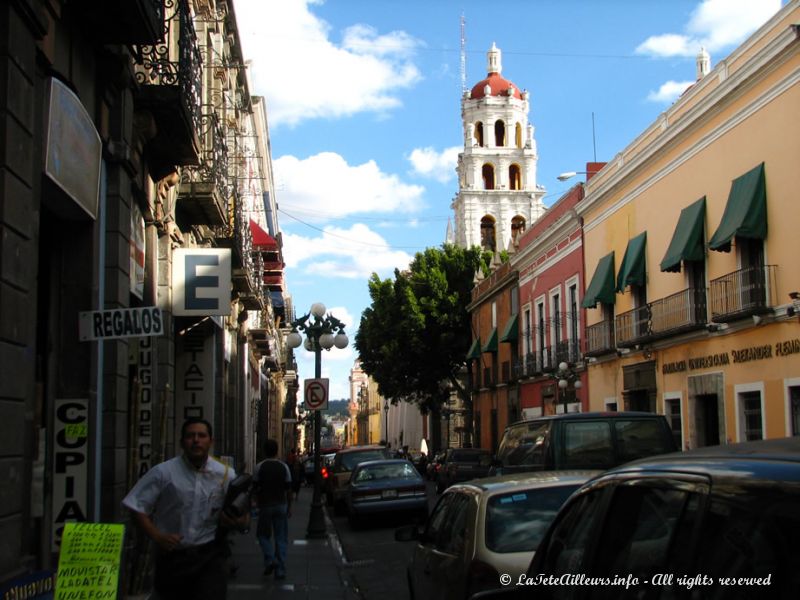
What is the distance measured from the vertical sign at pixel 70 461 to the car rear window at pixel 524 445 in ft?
21.2

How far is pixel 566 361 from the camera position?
33.8 m

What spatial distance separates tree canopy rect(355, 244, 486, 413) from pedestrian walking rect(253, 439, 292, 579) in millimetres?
36187

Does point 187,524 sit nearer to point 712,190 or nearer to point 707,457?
point 707,457

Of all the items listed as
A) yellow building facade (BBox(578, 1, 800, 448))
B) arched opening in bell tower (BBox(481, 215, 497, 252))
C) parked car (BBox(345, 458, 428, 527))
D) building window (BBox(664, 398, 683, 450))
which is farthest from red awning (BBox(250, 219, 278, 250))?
arched opening in bell tower (BBox(481, 215, 497, 252))

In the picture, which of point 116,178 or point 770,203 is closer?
point 116,178

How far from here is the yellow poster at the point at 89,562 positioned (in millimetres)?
5684

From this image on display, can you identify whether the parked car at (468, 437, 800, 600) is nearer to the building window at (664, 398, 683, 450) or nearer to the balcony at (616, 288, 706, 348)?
the balcony at (616, 288, 706, 348)

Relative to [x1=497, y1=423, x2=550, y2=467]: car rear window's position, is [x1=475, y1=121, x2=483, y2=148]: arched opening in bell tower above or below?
above

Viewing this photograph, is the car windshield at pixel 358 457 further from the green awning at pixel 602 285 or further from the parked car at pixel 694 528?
the parked car at pixel 694 528

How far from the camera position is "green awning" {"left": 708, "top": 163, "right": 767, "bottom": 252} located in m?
19.5

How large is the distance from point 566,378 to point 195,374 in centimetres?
1704

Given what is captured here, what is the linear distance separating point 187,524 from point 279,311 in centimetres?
5369

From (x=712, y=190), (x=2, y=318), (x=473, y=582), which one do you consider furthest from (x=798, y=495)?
(x=712, y=190)

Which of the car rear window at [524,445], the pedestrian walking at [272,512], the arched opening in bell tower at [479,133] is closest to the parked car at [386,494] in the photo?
the car rear window at [524,445]
